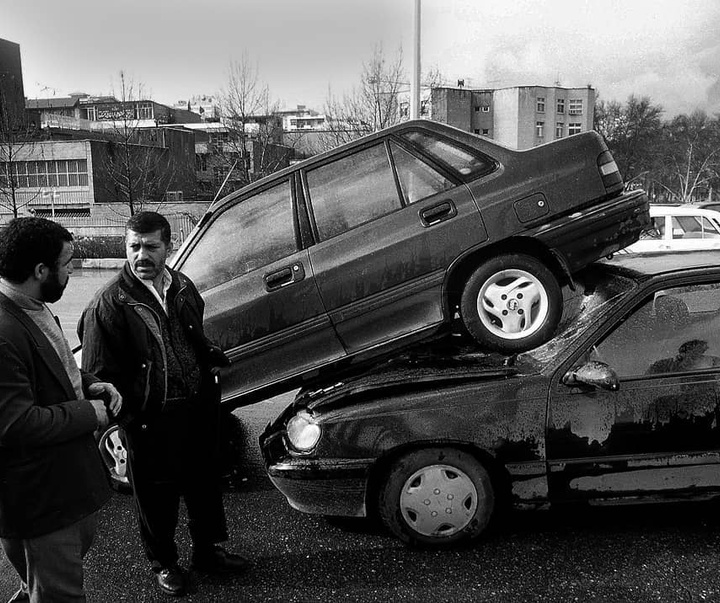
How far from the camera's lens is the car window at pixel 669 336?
347 centimetres

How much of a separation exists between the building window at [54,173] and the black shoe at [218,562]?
161 feet

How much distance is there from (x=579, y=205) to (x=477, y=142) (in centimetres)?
80

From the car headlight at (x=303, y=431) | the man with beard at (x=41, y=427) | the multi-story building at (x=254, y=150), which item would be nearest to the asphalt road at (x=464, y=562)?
the car headlight at (x=303, y=431)

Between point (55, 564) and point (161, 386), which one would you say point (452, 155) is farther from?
point (55, 564)

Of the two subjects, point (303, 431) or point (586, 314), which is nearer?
point (303, 431)

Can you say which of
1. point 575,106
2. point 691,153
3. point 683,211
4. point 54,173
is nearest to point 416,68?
point 683,211

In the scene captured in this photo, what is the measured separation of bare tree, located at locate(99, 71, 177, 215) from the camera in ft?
98.4

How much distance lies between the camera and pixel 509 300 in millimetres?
4562

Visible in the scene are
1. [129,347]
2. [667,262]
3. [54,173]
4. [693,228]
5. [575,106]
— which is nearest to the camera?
[129,347]

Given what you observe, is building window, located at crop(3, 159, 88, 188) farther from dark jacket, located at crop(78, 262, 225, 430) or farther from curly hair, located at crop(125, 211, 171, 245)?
dark jacket, located at crop(78, 262, 225, 430)

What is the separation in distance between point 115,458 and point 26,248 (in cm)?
240

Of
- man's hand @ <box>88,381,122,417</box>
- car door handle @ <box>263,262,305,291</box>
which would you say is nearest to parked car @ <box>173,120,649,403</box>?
car door handle @ <box>263,262,305,291</box>

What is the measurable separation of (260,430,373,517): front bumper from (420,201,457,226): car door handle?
1.81m

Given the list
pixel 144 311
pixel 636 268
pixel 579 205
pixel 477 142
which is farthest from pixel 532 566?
pixel 477 142
